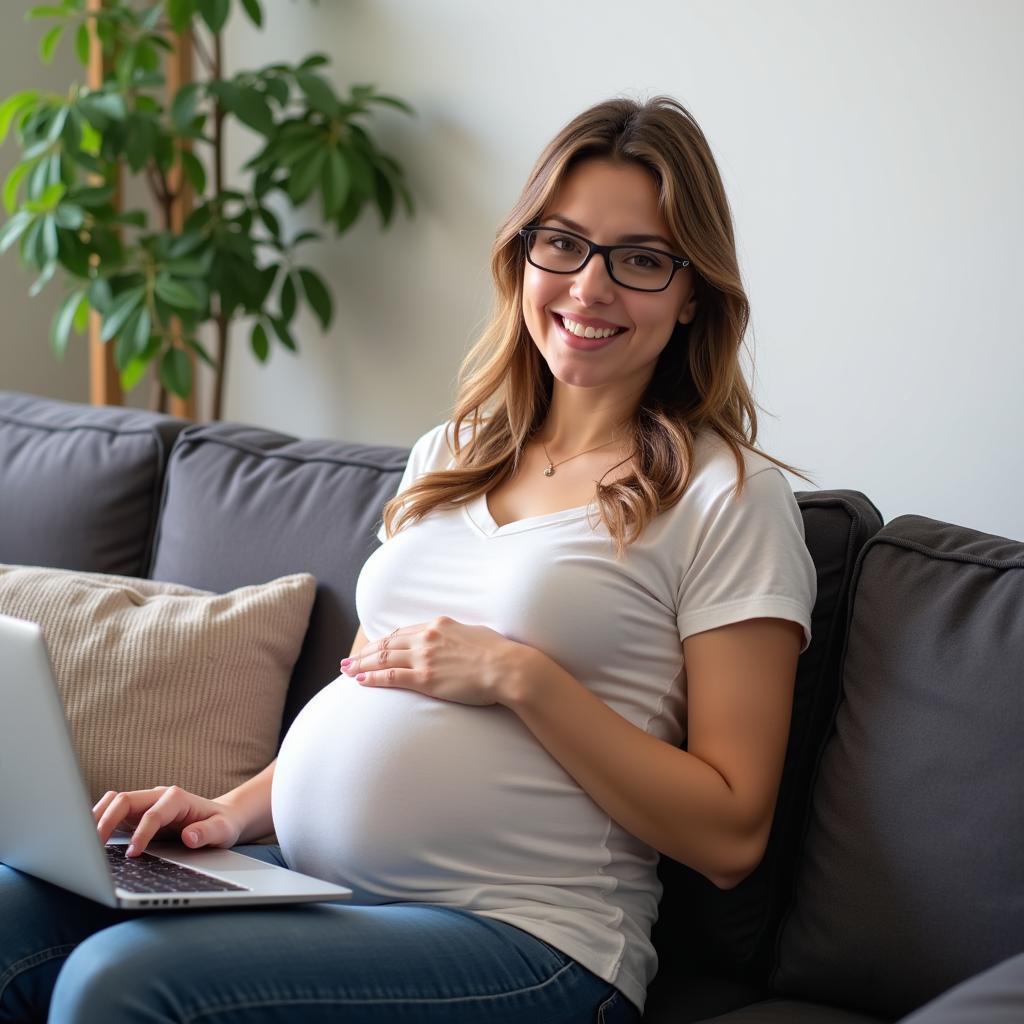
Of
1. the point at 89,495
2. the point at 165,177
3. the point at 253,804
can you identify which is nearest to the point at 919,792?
the point at 253,804

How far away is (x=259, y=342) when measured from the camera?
2.57 m

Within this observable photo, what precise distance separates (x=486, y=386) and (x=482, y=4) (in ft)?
3.47

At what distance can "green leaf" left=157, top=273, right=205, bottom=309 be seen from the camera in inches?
94.3

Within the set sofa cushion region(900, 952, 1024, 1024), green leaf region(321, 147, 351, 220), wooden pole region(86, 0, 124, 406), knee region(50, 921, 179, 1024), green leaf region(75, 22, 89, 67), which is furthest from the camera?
wooden pole region(86, 0, 124, 406)

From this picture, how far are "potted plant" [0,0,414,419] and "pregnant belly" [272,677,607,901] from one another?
1.35 metres

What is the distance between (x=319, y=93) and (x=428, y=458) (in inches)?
43.1

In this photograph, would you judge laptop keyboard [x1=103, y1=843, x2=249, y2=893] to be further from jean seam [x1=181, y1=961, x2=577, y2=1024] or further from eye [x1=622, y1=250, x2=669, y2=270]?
eye [x1=622, y1=250, x2=669, y2=270]

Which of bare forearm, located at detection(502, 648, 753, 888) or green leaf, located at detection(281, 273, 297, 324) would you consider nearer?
bare forearm, located at detection(502, 648, 753, 888)

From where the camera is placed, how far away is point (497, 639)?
4.09 ft

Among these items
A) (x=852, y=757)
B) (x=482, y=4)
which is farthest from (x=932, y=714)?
(x=482, y=4)

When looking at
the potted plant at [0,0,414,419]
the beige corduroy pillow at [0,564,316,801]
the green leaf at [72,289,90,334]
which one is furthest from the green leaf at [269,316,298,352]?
the beige corduroy pillow at [0,564,316,801]

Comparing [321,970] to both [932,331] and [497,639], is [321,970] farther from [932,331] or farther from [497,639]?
[932,331]

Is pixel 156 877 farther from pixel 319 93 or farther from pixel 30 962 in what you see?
pixel 319 93

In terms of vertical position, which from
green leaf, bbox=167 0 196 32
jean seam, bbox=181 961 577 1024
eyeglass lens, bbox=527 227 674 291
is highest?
green leaf, bbox=167 0 196 32
